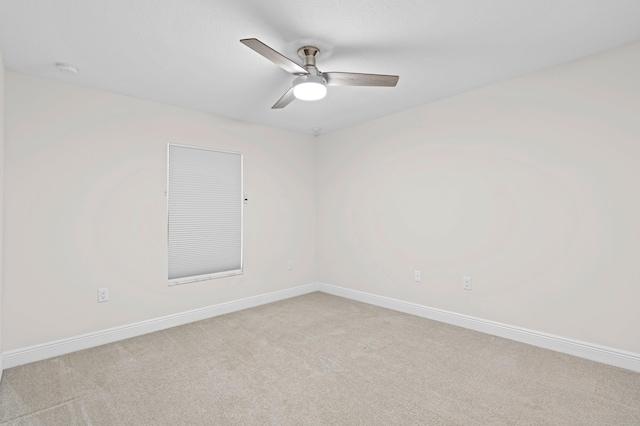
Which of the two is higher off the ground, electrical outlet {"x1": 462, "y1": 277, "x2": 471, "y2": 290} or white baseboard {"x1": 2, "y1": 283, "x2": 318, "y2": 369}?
electrical outlet {"x1": 462, "y1": 277, "x2": 471, "y2": 290}

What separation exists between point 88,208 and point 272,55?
2.23 metres

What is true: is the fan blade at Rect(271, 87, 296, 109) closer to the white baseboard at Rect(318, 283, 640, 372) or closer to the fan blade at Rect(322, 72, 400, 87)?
the fan blade at Rect(322, 72, 400, 87)

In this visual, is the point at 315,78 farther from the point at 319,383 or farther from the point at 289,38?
the point at 319,383

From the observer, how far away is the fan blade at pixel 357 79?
2180mm

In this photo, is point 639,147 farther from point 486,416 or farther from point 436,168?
point 486,416

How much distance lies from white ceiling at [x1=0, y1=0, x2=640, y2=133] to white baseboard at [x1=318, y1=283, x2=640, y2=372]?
7.36 ft

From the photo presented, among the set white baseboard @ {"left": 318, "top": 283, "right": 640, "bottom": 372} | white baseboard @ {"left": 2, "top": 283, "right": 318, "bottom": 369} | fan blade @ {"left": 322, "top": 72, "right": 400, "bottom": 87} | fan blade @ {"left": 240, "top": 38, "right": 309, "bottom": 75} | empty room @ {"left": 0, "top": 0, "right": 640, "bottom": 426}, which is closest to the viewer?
fan blade @ {"left": 240, "top": 38, "right": 309, "bottom": 75}

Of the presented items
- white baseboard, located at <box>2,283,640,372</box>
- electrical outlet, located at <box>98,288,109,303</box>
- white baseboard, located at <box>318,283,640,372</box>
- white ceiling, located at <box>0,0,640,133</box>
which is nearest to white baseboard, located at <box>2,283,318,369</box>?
white baseboard, located at <box>2,283,640,372</box>

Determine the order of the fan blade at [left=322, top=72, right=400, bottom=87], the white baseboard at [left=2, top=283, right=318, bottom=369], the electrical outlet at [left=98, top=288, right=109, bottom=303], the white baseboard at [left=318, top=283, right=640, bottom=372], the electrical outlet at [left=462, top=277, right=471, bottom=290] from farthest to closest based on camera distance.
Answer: the electrical outlet at [left=462, top=277, right=471, bottom=290], the electrical outlet at [left=98, top=288, right=109, bottom=303], the white baseboard at [left=2, top=283, right=318, bottom=369], the white baseboard at [left=318, top=283, right=640, bottom=372], the fan blade at [left=322, top=72, right=400, bottom=87]

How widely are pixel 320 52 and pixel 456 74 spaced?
4.09 feet

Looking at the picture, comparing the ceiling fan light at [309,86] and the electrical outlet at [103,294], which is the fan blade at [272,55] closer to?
the ceiling fan light at [309,86]

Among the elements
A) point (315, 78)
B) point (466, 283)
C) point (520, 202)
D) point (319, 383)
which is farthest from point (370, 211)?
point (319, 383)

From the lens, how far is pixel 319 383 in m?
2.21

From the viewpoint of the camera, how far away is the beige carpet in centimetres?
185
